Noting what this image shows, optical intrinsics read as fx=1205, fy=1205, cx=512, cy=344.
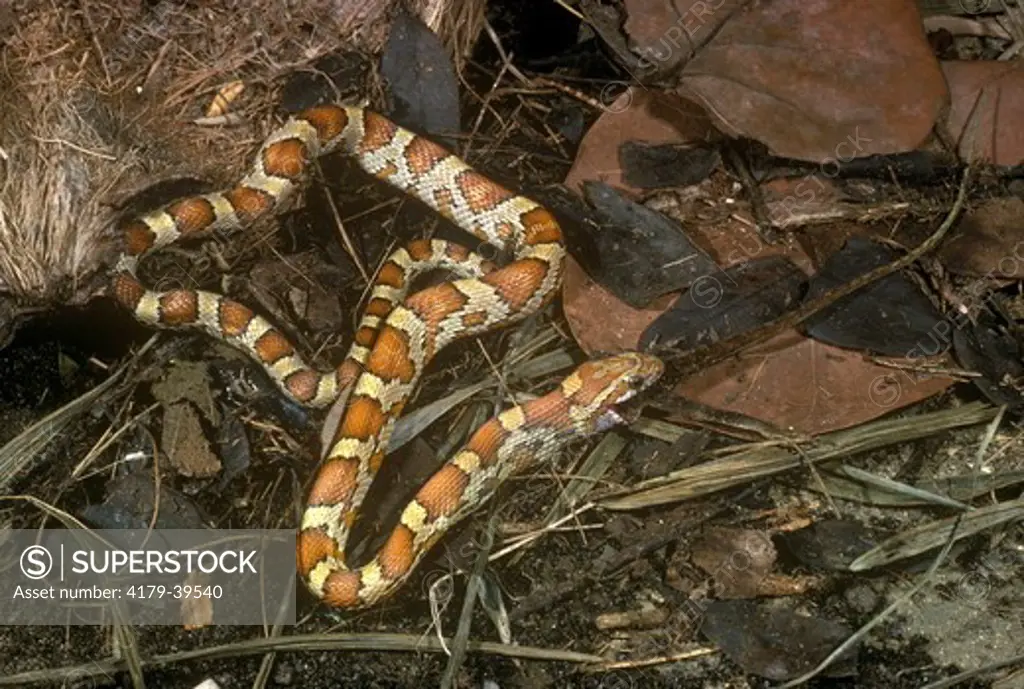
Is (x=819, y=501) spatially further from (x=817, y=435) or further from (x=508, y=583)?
(x=508, y=583)

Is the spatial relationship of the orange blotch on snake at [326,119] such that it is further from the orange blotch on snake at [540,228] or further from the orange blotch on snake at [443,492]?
the orange blotch on snake at [443,492]

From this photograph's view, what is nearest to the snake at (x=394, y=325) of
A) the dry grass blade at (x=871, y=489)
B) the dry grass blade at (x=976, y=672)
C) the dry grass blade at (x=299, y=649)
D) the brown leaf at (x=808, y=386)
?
the dry grass blade at (x=299, y=649)

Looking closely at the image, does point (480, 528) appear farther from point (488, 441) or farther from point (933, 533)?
point (933, 533)

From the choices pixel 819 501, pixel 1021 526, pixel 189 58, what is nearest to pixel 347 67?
pixel 189 58

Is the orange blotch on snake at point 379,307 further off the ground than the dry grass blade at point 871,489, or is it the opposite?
the orange blotch on snake at point 379,307

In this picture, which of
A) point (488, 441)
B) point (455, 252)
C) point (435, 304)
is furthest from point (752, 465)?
point (455, 252)
